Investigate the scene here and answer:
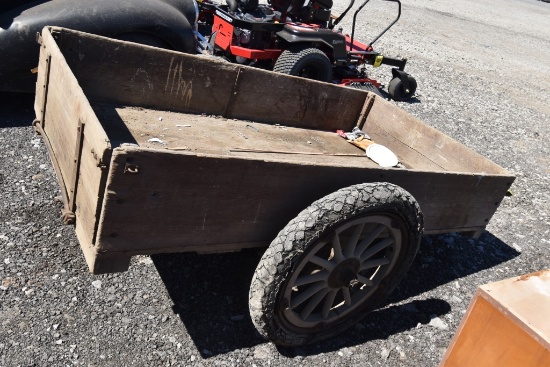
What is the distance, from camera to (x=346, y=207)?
2943 mm

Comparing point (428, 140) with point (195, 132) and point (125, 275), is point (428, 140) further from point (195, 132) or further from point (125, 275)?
point (125, 275)

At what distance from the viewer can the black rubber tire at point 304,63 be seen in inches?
276

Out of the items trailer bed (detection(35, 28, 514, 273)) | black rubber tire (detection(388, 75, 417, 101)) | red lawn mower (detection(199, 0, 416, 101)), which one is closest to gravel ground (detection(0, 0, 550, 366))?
trailer bed (detection(35, 28, 514, 273))

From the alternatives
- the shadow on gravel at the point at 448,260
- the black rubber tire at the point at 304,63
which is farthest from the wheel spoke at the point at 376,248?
the black rubber tire at the point at 304,63

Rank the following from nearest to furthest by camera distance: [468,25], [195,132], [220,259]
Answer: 1. [220,259]
2. [195,132]
3. [468,25]

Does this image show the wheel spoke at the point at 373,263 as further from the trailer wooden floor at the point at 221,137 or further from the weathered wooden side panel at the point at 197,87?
the weathered wooden side panel at the point at 197,87

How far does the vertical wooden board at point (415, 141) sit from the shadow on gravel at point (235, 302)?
851 millimetres

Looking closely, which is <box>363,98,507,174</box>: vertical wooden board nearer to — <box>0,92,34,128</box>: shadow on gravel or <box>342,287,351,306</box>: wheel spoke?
<box>342,287,351,306</box>: wheel spoke

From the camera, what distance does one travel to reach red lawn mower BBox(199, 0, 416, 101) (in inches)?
282

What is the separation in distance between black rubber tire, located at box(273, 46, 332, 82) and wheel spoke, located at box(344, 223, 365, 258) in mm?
4115

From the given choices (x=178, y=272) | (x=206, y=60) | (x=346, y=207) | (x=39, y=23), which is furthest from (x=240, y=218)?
(x=39, y=23)

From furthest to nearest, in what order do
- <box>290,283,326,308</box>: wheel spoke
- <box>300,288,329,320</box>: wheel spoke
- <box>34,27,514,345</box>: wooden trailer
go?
<box>300,288,329,320</box>: wheel spoke, <box>290,283,326,308</box>: wheel spoke, <box>34,27,514,345</box>: wooden trailer

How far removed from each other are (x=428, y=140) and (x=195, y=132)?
2052 mm

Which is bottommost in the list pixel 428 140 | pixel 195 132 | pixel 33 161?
pixel 33 161
